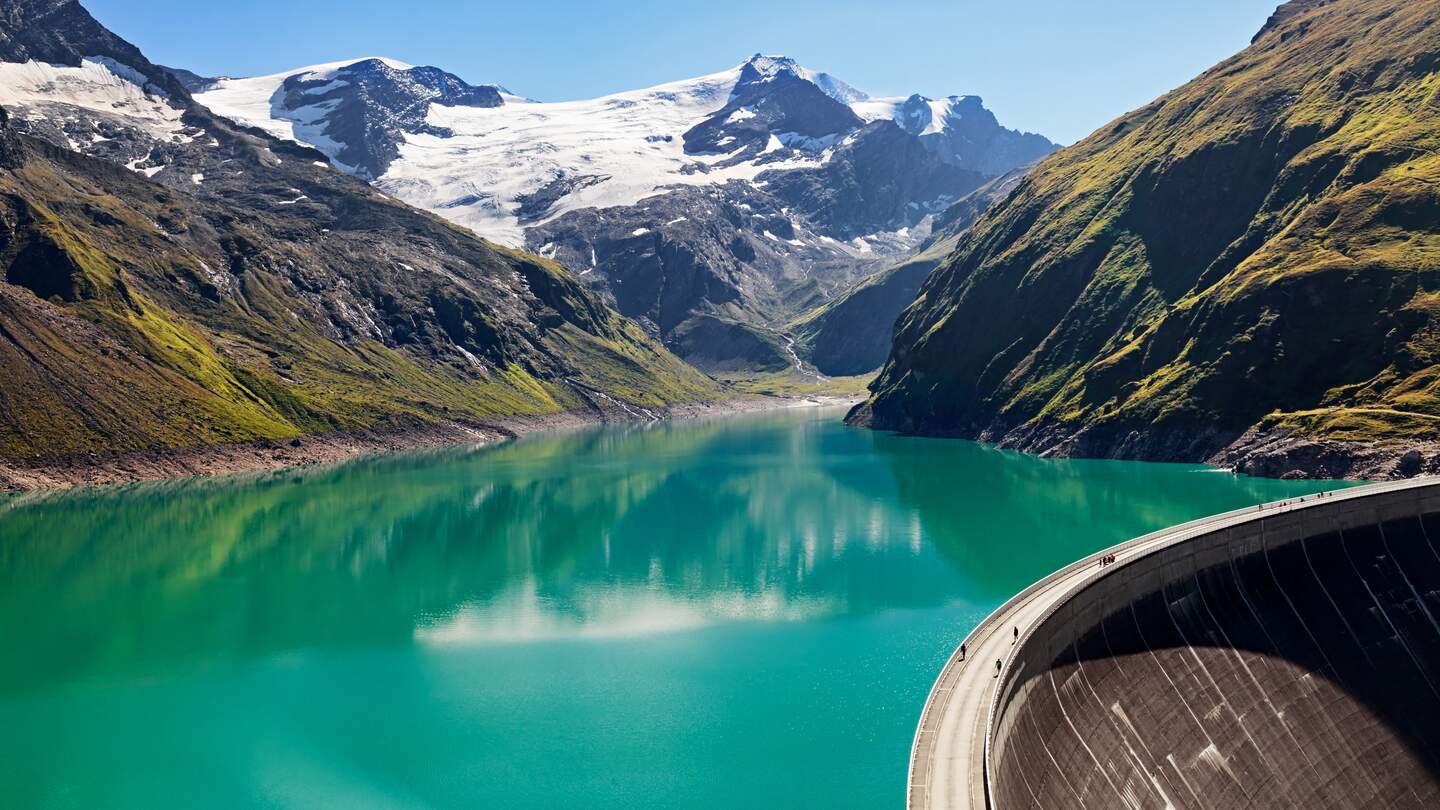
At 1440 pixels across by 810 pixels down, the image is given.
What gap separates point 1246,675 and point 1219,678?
2477mm

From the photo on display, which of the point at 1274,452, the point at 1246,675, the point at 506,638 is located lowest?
the point at 506,638

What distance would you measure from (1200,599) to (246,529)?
129 metres

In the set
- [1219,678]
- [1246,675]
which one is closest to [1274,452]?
[1246,675]

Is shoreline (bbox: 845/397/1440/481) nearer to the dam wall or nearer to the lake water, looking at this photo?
the lake water

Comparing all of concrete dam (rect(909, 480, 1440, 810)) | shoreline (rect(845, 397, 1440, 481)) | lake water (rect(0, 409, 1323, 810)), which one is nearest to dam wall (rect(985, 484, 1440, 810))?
concrete dam (rect(909, 480, 1440, 810))

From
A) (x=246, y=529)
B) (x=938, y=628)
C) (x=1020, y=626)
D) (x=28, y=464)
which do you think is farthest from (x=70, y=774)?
(x=28, y=464)

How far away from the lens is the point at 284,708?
67500 mm

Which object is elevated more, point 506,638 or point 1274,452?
point 1274,452

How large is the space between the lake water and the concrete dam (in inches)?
399

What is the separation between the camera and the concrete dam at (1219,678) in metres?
43.3

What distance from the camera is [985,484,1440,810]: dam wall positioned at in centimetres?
4612

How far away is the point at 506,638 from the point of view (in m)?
85.1

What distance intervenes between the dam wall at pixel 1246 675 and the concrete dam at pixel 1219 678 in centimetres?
11

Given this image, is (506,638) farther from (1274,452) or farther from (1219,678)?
(1274,452)
